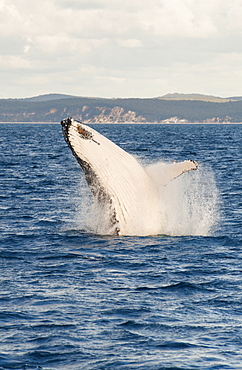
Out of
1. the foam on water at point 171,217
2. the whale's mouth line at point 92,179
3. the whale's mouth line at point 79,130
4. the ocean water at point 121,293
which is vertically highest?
the whale's mouth line at point 79,130

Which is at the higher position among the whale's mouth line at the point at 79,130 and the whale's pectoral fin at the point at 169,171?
the whale's mouth line at the point at 79,130

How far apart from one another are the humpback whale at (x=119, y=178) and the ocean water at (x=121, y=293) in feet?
2.18

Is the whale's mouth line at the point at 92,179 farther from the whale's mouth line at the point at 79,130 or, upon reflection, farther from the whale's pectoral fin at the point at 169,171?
the whale's pectoral fin at the point at 169,171

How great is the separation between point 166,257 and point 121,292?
10.1 ft

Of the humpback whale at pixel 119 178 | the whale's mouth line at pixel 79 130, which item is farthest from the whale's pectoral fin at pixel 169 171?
the whale's mouth line at pixel 79 130

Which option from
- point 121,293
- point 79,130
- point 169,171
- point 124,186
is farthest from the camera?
point 169,171

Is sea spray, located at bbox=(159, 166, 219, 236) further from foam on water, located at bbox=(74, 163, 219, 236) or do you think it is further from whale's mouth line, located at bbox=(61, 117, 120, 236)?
whale's mouth line, located at bbox=(61, 117, 120, 236)

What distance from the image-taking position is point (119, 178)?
15.7 meters

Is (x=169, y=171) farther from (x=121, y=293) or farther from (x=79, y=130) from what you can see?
(x=121, y=293)

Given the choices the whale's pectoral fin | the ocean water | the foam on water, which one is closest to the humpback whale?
the whale's pectoral fin

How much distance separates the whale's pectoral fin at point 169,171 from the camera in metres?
16.1

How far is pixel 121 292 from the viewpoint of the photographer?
1268 centimetres

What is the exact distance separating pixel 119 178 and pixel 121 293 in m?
3.87

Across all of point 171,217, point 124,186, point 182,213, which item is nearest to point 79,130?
point 124,186
